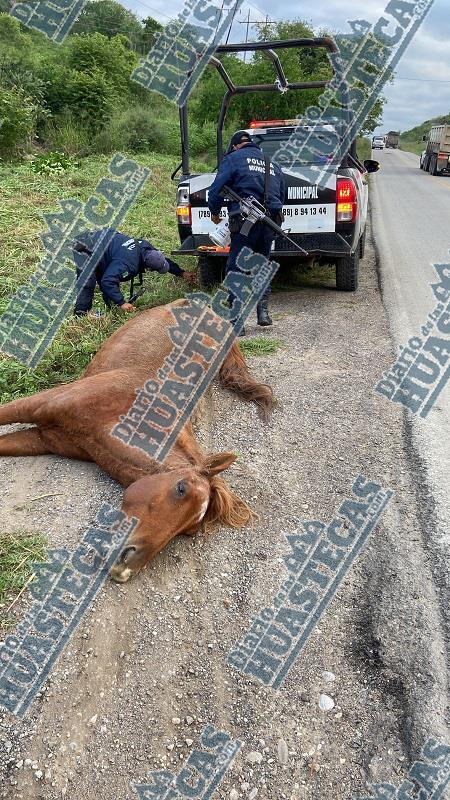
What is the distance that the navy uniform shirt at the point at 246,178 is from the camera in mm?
6766

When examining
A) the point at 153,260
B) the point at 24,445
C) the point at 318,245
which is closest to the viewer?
the point at 24,445

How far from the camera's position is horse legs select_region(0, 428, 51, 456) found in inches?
162

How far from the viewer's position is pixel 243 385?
17.6ft

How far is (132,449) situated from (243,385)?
6.74 ft

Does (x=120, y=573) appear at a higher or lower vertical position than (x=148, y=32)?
lower

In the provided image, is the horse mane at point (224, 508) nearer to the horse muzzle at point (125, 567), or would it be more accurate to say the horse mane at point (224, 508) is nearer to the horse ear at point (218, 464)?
the horse ear at point (218, 464)

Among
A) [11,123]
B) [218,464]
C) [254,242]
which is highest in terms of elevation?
[11,123]

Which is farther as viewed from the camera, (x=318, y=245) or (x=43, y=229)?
(x=43, y=229)

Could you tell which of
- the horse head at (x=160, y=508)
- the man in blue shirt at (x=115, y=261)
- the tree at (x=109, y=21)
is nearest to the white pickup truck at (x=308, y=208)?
the man in blue shirt at (x=115, y=261)

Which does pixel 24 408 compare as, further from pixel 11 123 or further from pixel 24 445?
pixel 11 123

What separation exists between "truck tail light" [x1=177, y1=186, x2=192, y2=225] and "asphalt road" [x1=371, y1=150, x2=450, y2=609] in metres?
2.66

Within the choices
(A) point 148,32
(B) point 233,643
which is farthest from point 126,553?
(A) point 148,32

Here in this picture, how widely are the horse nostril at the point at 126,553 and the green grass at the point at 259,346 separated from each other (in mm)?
3927

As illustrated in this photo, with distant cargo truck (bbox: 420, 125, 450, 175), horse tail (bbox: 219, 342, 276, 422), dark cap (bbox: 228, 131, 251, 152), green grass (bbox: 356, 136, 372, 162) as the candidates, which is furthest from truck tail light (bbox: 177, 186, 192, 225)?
distant cargo truck (bbox: 420, 125, 450, 175)
